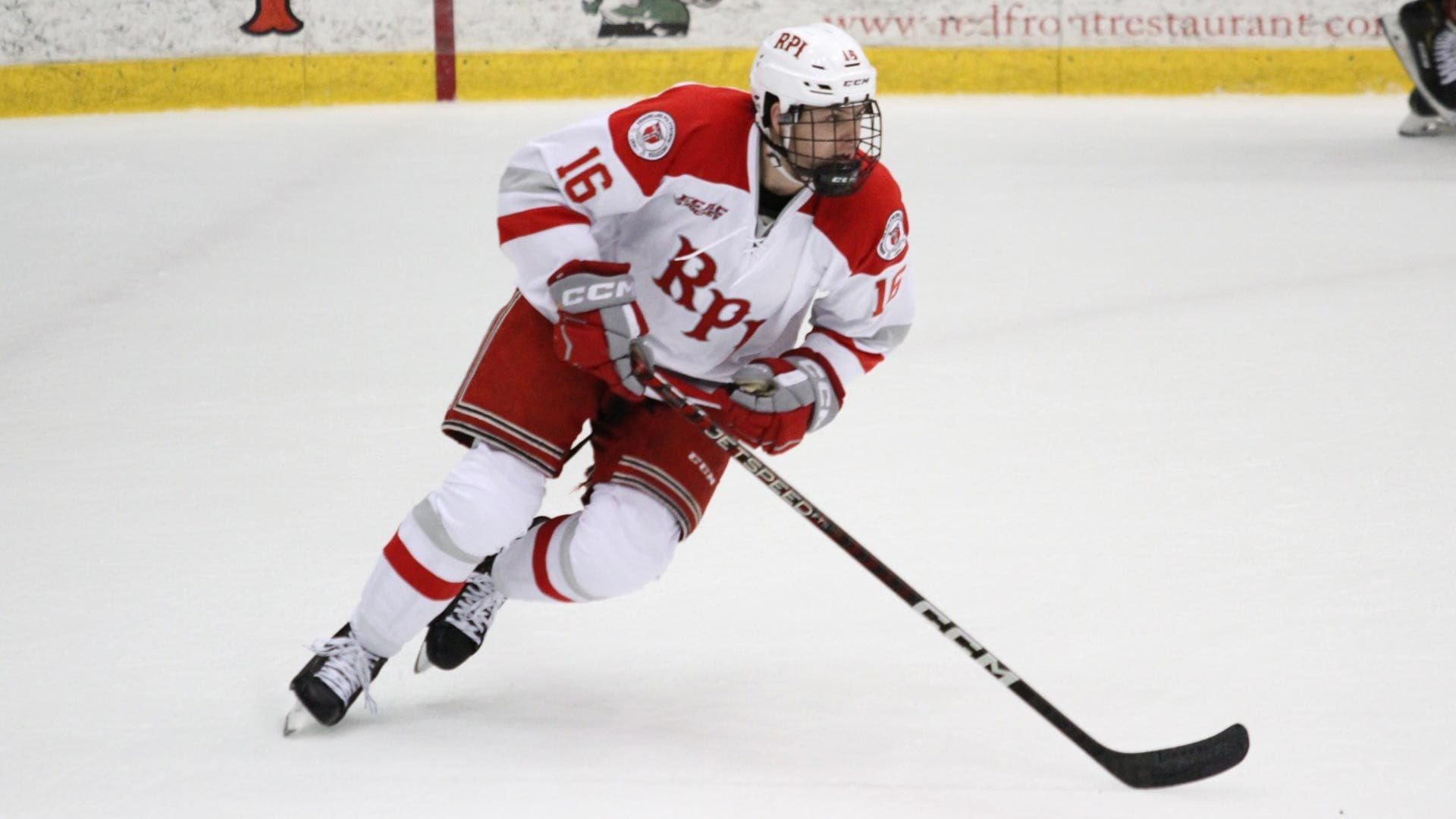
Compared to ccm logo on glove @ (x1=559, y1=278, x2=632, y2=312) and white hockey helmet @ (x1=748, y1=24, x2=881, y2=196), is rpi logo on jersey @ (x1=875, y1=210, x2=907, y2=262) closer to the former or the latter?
white hockey helmet @ (x1=748, y1=24, x2=881, y2=196)

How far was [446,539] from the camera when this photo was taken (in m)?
2.19

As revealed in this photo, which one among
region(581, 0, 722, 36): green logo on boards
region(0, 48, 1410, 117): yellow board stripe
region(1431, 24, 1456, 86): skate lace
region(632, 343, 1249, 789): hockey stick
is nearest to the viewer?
region(632, 343, 1249, 789): hockey stick

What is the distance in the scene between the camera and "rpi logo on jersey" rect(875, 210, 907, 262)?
2.28m

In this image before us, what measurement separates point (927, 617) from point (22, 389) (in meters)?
2.30

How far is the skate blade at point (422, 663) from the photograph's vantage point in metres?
2.40

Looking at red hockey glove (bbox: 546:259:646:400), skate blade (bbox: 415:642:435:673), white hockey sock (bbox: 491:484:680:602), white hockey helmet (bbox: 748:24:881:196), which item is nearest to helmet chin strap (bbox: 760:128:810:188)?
white hockey helmet (bbox: 748:24:881:196)

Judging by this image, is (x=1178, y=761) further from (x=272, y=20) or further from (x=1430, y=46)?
(x=272, y=20)

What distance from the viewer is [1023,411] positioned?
3652 mm

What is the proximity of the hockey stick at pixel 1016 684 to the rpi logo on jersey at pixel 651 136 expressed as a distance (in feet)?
0.83

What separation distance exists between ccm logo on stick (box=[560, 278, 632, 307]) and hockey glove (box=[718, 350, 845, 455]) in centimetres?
21

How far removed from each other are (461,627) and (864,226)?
2.42ft

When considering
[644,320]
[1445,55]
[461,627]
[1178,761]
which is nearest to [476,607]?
[461,627]

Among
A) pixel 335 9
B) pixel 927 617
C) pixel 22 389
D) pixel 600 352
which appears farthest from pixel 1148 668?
pixel 335 9

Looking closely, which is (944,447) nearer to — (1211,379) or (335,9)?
(1211,379)
